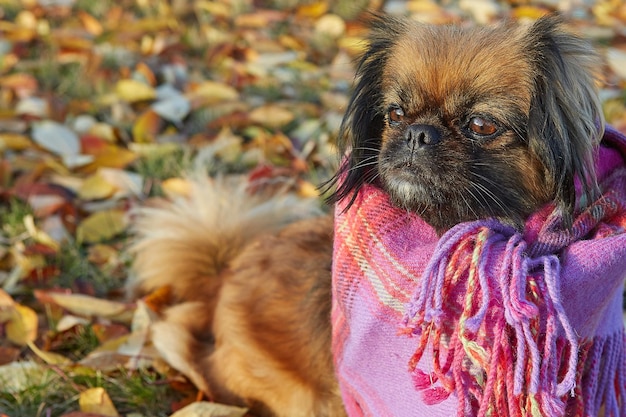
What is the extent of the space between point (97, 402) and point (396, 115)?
126 centimetres

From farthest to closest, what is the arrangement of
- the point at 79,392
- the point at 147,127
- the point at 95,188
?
the point at 147,127
the point at 95,188
the point at 79,392

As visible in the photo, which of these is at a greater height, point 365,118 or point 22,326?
point 365,118

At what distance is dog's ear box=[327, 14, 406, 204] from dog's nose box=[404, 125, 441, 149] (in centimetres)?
22

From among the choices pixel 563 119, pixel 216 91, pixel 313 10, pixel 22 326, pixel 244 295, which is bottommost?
pixel 22 326

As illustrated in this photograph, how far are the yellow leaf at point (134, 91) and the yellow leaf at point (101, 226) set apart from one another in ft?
3.42

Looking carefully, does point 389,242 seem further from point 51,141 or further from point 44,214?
point 51,141

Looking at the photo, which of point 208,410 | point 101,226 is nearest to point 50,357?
point 208,410

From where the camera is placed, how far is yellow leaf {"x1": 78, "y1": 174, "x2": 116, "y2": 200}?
325cm

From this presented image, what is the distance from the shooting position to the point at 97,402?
2.23m

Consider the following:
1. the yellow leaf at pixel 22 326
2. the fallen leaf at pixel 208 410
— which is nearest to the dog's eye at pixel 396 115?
the fallen leaf at pixel 208 410

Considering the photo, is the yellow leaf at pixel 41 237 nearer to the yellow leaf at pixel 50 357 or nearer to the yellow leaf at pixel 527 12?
the yellow leaf at pixel 50 357

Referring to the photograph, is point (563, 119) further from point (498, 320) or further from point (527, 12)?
point (527, 12)

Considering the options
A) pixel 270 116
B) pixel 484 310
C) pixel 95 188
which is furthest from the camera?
pixel 270 116

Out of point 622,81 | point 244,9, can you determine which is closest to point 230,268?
point 622,81
